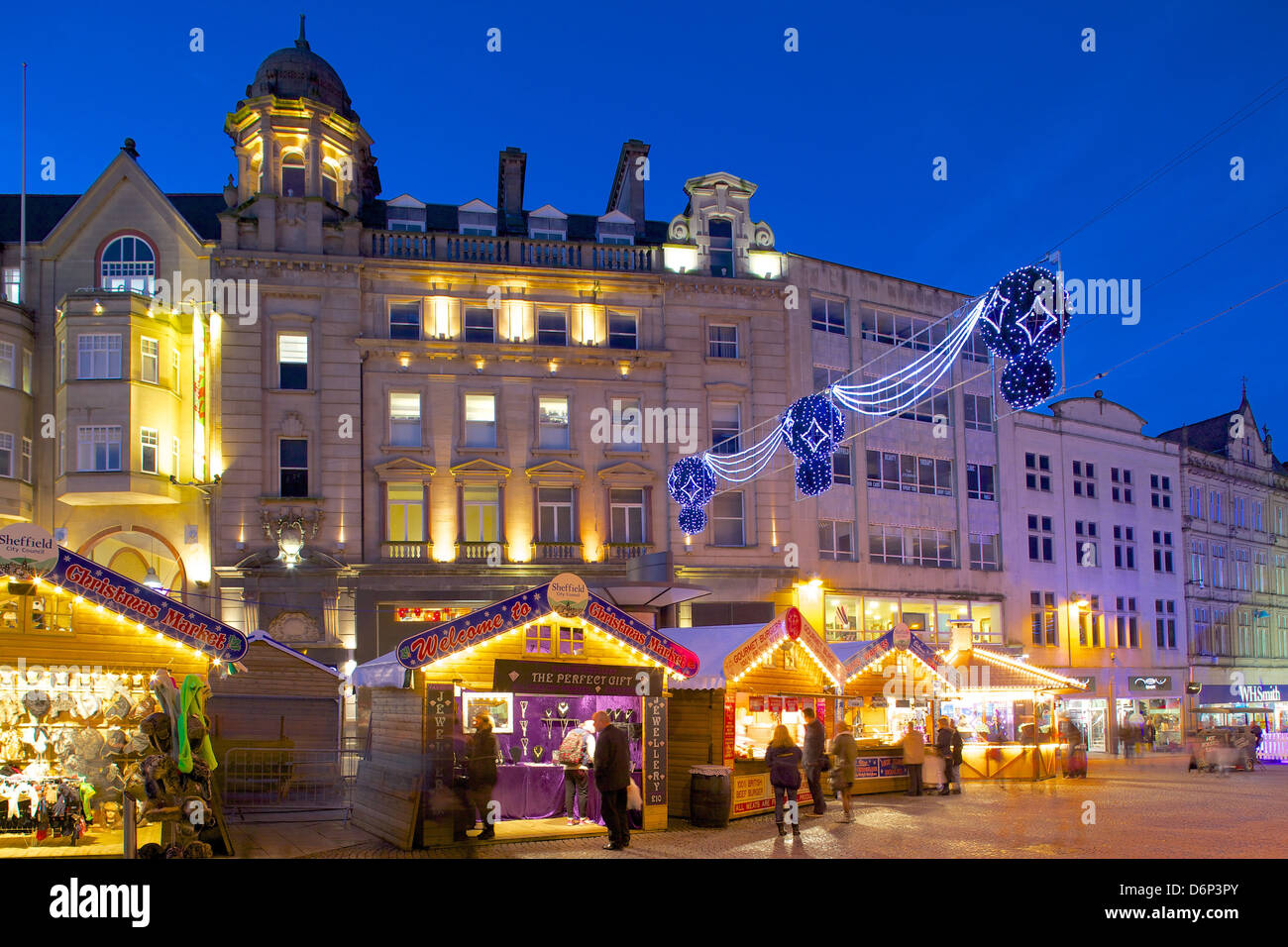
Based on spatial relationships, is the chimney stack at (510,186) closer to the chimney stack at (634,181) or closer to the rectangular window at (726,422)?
the chimney stack at (634,181)

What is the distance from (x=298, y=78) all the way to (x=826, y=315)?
19.1 meters

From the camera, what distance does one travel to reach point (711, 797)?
18.5 metres

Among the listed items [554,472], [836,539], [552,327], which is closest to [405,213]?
[552,327]

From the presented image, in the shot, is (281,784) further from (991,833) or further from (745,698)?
(991,833)

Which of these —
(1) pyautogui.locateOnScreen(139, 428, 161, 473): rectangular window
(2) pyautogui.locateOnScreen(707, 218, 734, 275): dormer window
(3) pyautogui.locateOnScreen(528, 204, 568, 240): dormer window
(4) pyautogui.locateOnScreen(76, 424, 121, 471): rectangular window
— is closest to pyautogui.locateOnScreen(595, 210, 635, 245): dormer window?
(3) pyautogui.locateOnScreen(528, 204, 568, 240): dormer window

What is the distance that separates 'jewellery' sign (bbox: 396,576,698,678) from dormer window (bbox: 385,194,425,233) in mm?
23374

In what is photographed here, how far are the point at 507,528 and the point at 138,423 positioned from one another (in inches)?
432

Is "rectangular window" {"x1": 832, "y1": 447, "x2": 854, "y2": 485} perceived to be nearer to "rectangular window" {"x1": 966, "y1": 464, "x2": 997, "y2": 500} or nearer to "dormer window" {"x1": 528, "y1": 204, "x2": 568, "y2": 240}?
"rectangular window" {"x1": 966, "y1": 464, "x2": 997, "y2": 500}

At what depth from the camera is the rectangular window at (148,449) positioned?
3338 centimetres

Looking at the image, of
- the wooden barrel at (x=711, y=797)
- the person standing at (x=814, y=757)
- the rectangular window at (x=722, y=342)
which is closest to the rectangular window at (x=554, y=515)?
the rectangular window at (x=722, y=342)

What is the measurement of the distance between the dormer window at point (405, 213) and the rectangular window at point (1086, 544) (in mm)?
28599

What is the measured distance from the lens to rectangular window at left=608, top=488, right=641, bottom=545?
36906mm

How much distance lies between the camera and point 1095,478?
49406 mm
